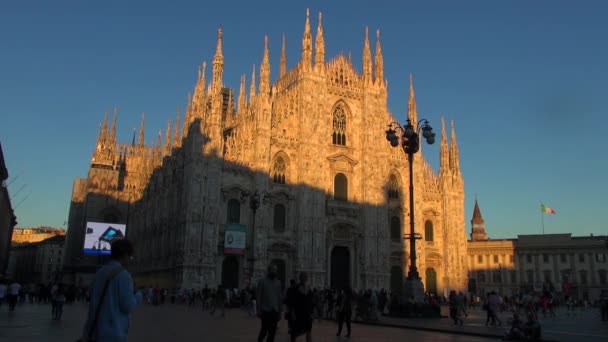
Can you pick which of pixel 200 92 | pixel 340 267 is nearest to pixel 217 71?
pixel 200 92

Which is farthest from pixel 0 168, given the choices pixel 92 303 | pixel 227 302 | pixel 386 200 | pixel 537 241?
pixel 537 241

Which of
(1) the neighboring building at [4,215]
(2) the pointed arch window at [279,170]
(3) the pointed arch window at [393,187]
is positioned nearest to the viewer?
(1) the neighboring building at [4,215]

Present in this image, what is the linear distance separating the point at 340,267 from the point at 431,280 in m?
9.90

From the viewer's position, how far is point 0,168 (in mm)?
38688

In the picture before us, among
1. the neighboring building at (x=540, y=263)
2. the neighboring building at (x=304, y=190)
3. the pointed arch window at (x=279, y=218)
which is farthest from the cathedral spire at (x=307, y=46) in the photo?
the neighboring building at (x=540, y=263)

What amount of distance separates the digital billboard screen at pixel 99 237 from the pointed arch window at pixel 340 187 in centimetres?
2015

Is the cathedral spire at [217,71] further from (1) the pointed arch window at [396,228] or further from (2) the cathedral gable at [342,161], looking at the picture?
(1) the pointed arch window at [396,228]

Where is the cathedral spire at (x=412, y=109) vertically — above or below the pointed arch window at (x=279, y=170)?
above

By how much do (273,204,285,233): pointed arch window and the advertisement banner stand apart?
15.1ft

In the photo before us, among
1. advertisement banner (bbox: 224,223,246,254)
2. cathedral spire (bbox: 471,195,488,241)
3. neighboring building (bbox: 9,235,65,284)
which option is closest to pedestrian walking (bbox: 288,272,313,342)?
advertisement banner (bbox: 224,223,246,254)

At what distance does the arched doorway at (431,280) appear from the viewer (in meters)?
49.8

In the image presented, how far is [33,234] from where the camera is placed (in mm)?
138500

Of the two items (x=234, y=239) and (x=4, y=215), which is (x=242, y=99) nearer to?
(x=234, y=239)

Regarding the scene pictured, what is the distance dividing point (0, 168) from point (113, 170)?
3345 centimetres
